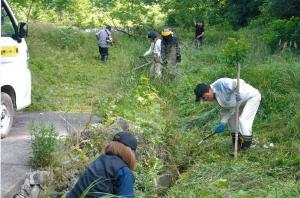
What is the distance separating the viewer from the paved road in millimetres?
5422

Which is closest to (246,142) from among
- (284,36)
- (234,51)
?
(234,51)

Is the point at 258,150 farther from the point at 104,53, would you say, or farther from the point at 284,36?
the point at 104,53

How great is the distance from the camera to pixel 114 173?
3961 mm

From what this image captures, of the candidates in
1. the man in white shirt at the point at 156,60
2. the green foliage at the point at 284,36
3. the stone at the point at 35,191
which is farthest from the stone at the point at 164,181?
the green foliage at the point at 284,36

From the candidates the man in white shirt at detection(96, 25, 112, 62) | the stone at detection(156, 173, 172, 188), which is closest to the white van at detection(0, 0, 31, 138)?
the stone at detection(156, 173, 172, 188)

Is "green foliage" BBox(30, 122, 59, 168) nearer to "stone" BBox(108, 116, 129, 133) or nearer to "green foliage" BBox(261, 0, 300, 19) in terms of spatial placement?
"stone" BBox(108, 116, 129, 133)

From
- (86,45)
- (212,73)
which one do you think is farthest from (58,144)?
(86,45)

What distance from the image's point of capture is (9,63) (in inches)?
280

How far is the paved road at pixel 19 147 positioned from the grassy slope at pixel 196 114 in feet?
2.14

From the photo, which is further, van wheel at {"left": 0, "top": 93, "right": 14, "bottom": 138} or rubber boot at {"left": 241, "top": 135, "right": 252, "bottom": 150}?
rubber boot at {"left": 241, "top": 135, "right": 252, "bottom": 150}

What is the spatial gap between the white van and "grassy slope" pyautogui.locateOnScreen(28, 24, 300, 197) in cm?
154

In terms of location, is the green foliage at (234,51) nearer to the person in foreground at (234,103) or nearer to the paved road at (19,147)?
the person in foreground at (234,103)

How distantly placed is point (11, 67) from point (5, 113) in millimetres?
656

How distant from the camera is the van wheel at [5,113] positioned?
7.09 metres
